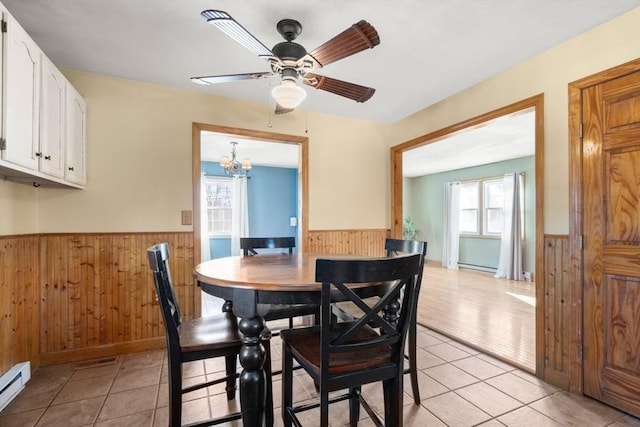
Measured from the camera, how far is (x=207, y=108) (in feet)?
9.71

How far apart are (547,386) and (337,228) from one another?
2279 millimetres

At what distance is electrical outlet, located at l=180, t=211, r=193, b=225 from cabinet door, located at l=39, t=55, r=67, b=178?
94 centimetres

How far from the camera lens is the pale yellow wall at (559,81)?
1817 mm

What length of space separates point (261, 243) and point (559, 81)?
2.54 meters

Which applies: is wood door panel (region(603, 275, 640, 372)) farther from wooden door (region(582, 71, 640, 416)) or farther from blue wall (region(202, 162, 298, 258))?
blue wall (region(202, 162, 298, 258))

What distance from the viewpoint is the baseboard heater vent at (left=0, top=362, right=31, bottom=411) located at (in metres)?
1.82

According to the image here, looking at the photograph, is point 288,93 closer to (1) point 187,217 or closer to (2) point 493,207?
(1) point 187,217

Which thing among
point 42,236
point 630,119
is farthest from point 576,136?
point 42,236

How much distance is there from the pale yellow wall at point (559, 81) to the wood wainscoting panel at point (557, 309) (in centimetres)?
13

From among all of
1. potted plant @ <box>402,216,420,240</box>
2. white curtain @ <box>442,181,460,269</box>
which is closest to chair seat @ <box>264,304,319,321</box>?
white curtain @ <box>442,181,460,269</box>

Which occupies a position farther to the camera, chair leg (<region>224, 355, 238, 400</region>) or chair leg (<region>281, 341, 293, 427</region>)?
chair leg (<region>224, 355, 238, 400</region>)

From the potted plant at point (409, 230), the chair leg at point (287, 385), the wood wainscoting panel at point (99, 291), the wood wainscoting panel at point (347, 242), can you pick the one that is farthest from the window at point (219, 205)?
the chair leg at point (287, 385)

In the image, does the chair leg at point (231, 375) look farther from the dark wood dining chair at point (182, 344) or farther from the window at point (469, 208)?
the window at point (469, 208)

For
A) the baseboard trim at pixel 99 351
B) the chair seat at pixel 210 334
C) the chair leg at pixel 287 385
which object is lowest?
the baseboard trim at pixel 99 351
